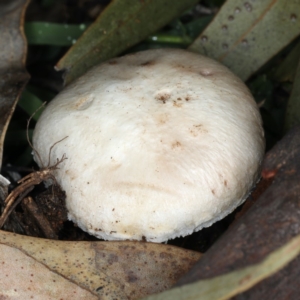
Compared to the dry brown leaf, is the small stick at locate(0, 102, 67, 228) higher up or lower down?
higher up

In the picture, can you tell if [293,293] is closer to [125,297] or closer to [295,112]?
[125,297]

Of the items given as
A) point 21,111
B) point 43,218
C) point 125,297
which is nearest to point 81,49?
point 21,111

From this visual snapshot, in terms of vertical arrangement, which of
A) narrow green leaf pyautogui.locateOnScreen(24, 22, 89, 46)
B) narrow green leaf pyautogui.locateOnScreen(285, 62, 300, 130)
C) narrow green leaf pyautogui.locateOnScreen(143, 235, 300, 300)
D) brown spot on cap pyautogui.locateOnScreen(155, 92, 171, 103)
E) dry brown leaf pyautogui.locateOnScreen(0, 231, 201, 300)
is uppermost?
narrow green leaf pyautogui.locateOnScreen(24, 22, 89, 46)

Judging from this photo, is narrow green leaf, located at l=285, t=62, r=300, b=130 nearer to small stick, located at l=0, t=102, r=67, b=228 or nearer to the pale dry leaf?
small stick, located at l=0, t=102, r=67, b=228

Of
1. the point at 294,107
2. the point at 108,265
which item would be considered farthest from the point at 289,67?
the point at 108,265

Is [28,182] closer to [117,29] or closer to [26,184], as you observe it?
[26,184]

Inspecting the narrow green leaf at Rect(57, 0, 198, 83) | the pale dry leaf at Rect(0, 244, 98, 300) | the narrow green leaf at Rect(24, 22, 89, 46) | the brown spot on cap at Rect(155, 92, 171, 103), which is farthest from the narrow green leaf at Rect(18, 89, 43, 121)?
the pale dry leaf at Rect(0, 244, 98, 300)
